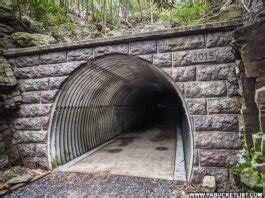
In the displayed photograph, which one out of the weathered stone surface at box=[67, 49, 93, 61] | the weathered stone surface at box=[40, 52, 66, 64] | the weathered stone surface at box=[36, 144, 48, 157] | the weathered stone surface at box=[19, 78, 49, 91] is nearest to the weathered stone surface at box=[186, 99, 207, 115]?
the weathered stone surface at box=[67, 49, 93, 61]

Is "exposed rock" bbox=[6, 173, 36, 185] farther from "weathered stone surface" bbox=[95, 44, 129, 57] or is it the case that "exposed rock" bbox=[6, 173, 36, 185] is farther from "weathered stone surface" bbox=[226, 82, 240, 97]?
"weathered stone surface" bbox=[226, 82, 240, 97]

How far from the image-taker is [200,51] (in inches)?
178

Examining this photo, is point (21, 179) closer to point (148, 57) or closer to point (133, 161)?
point (133, 161)

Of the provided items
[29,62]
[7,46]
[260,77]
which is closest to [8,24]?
[7,46]

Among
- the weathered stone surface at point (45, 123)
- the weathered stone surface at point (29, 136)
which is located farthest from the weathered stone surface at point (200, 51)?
the weathered stone surface at point (29, 136)

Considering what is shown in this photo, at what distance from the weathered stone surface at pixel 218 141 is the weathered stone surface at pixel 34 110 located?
12.2 ft

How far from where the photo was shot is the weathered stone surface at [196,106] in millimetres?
4441

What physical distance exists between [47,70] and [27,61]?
690mm

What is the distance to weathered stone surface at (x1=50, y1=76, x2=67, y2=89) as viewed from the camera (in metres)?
5.48

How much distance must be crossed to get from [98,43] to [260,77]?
352 cm

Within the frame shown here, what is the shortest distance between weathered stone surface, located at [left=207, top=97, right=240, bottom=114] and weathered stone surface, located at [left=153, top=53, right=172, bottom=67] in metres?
1.18

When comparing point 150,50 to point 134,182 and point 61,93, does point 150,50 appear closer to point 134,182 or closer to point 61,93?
point 61,93

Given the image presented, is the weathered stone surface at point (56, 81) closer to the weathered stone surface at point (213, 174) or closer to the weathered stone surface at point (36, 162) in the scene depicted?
the weathered stone surface at point (36, 162)

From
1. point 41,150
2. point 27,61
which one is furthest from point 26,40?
point 41,150
